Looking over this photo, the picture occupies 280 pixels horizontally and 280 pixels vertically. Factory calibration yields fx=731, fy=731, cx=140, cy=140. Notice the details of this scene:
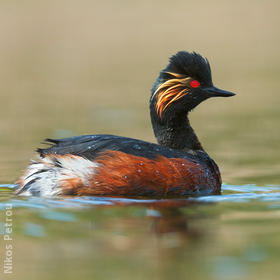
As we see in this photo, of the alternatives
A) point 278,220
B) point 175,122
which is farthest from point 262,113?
point 278,220

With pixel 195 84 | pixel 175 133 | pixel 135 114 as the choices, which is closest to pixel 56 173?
pixel 175 133

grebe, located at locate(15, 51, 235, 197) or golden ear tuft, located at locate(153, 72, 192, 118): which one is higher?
golden ear tuft, located at locate(153, 72, 192, 118)

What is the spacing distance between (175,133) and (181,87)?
0.64 m

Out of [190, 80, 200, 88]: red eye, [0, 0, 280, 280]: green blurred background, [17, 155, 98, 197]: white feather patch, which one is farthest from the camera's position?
[190, 80, 200, 88]: red eye

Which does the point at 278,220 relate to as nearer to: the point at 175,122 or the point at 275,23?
the point at 175,122

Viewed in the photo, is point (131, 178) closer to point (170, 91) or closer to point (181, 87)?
point (170, 91)

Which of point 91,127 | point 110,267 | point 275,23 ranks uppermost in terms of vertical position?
point 275,23

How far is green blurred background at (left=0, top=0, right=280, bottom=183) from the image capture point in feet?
43.8

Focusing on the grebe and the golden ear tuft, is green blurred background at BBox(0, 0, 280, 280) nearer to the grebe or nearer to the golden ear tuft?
the grebe

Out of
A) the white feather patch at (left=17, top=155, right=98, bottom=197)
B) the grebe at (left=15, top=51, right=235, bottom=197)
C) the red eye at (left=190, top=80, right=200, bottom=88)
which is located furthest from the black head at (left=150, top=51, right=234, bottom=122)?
the white feather patch at (left=17, top=155, right=98, bottom=197)

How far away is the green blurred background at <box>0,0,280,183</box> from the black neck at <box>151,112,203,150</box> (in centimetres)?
89

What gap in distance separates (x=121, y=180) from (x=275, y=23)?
28947mm

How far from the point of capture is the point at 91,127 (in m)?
14.9

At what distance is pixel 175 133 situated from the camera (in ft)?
32.8
